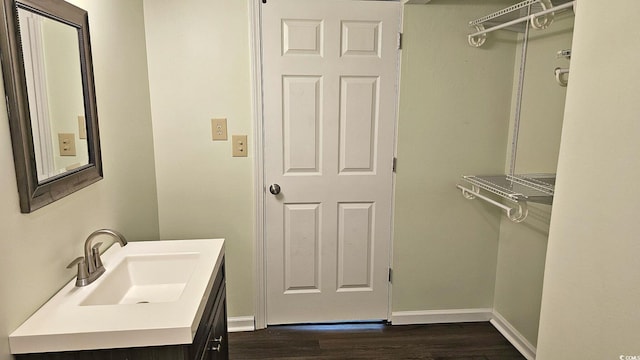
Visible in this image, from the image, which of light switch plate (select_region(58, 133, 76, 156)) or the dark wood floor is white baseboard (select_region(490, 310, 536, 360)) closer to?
the dark wood floor

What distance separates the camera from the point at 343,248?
2.72 meters

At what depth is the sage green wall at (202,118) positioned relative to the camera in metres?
2.37

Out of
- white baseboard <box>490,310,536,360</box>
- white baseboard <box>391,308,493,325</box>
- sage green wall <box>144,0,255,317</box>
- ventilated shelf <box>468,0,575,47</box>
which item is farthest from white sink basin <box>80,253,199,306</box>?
white baseboard <box>490,310,536,360</box>

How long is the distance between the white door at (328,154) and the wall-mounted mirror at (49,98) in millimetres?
1084

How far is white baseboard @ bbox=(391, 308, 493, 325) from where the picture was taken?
281 cm

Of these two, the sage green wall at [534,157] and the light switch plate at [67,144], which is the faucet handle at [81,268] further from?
the sage green wall at [534,157]

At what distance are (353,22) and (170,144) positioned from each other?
4.27 ft

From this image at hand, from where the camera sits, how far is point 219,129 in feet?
8.16

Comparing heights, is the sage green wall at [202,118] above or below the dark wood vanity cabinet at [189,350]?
above

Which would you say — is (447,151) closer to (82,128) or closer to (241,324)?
(241,324)

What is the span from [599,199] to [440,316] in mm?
2076

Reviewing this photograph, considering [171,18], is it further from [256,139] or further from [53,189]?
[53,189]

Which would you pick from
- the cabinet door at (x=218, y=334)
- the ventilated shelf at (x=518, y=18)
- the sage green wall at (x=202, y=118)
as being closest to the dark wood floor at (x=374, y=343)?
the sage green wall at (x=202, y=118)

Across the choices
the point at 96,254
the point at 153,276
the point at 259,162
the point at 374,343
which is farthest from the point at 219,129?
the point at 374,343
